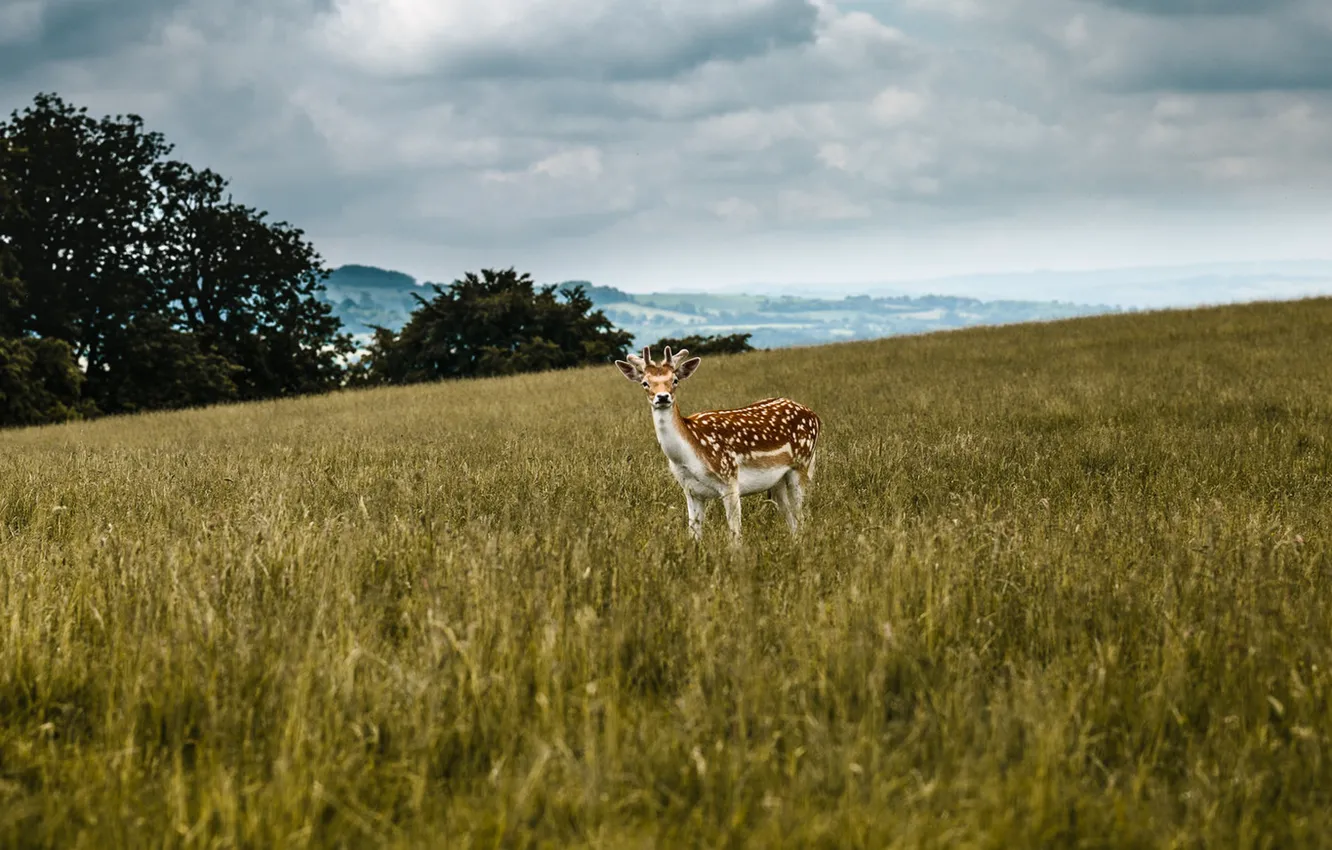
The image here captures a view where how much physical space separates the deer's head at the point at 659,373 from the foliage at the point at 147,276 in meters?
30.9

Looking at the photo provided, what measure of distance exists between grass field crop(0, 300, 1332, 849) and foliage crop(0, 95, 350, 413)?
30179 mm

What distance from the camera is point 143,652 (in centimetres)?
374

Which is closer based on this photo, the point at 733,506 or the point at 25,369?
the point at 733,506

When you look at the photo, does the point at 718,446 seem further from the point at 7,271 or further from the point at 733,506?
the point at 7,271

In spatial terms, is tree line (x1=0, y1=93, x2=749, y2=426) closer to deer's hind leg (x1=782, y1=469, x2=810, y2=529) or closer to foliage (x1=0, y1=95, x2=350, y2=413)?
foliage (x1=0, y1=95, x2=350, y2=413)

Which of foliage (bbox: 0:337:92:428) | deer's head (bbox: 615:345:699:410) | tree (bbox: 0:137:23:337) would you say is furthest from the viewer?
tree (bbox: 0:137:23:337)

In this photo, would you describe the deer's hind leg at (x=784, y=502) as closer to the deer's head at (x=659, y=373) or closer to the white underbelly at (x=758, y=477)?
the white underbelly at (x=758, y=477)

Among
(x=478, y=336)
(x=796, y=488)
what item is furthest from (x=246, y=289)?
(x=796, y=488)

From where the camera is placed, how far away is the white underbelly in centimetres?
713

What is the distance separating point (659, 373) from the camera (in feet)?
22.6

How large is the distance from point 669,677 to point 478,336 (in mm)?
42037

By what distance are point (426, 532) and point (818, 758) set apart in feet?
11.3

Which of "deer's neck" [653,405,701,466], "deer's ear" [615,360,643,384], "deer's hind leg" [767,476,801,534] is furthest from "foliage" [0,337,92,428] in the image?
"deer's neck" [653,405,701,466]

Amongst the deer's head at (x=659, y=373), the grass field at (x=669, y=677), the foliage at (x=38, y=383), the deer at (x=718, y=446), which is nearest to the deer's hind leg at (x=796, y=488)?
the deer at (x=718, y=446)
